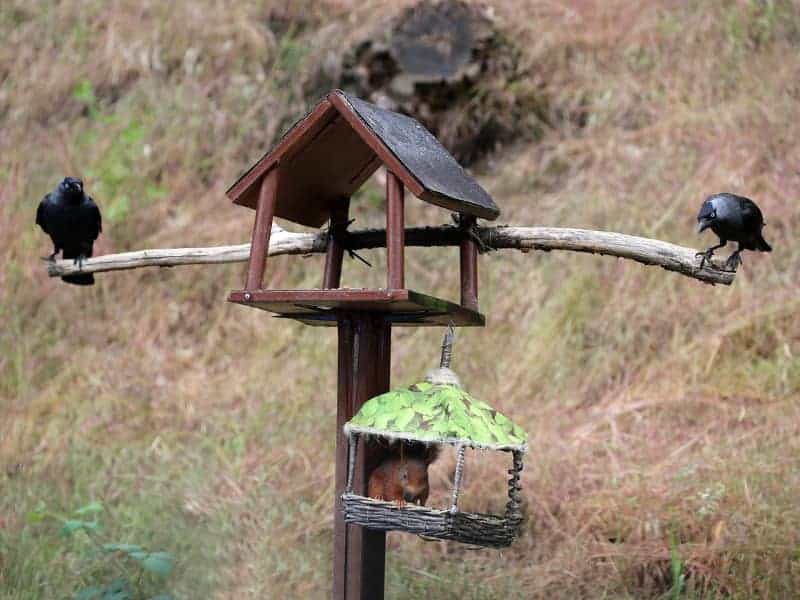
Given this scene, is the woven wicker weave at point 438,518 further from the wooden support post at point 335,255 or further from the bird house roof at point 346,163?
the bird house roof at point 346,163

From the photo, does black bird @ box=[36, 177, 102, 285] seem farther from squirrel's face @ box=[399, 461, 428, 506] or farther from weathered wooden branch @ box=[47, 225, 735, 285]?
squirrel's face @ box=[399, 461, 428, 506]

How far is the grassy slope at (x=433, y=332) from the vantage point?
4125 millimetres

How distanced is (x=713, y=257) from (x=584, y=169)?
3.91 m

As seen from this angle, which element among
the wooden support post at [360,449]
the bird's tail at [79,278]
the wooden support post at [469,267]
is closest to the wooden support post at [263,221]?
the wooden support post at [360,449]

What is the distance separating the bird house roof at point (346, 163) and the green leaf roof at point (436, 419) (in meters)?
0.52

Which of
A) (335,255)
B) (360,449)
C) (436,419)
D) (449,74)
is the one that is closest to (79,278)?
(335,255)

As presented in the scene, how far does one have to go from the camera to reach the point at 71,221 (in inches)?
162

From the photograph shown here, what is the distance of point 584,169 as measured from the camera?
6.41 meters

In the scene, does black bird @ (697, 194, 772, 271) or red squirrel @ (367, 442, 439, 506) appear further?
black bird @ (697, 194, 772, 271)

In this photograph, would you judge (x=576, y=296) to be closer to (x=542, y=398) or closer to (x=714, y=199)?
(x=542, y=398)

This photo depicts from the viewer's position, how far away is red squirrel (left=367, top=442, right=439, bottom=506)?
2455 millimetres

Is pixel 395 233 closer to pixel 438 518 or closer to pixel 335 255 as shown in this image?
pixel 335 255

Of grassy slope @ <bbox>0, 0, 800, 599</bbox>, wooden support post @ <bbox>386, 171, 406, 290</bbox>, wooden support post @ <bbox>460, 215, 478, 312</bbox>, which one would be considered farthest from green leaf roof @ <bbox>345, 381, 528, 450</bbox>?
grassy slope @ <bbox>0, 0, 800, 599</bbox>

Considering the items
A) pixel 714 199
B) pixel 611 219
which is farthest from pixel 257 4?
pixel 714 199
